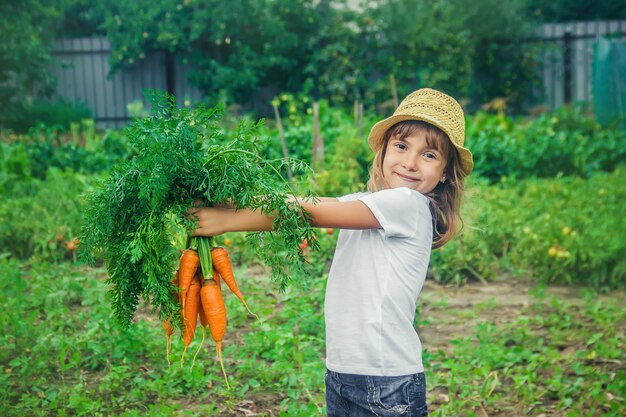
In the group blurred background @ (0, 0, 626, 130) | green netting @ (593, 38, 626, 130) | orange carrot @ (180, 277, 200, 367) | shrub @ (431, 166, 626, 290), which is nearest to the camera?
orange carrot @ (180, 277, 200, 367)

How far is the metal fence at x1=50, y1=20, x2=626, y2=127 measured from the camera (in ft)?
47.1

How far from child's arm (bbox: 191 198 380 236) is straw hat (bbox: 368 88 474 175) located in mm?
373

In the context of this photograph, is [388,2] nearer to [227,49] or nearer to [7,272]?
[227,49]

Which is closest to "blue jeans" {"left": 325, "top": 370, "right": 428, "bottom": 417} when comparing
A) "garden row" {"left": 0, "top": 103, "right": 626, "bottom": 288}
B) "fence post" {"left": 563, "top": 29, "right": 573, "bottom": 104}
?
"garden row" {"left": 0, "top": 103, "right": 626, "bottom": 288}

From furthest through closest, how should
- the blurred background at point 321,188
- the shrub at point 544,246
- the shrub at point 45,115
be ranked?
the shrub at point 45,115, the shrub at point 544,246, the blurred background at point 321,188

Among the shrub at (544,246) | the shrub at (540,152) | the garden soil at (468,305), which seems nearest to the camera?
the garden soil at (468,305)

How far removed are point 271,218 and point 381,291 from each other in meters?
0.39

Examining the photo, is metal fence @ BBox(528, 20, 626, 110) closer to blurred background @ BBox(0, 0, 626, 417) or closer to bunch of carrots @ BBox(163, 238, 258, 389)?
blurred background @ BBox(0, 0, 626, 417)

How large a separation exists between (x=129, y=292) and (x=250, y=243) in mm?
383

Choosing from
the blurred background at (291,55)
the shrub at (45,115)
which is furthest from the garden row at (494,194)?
the blurred background at (291,55)

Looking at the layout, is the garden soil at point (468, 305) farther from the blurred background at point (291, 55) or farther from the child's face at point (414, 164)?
the blurred background at point (291, 55)

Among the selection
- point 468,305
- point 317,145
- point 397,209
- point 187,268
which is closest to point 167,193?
point 187,268

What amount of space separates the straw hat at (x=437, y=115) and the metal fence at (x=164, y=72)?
1208 cm

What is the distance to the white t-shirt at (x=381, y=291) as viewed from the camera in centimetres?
227
